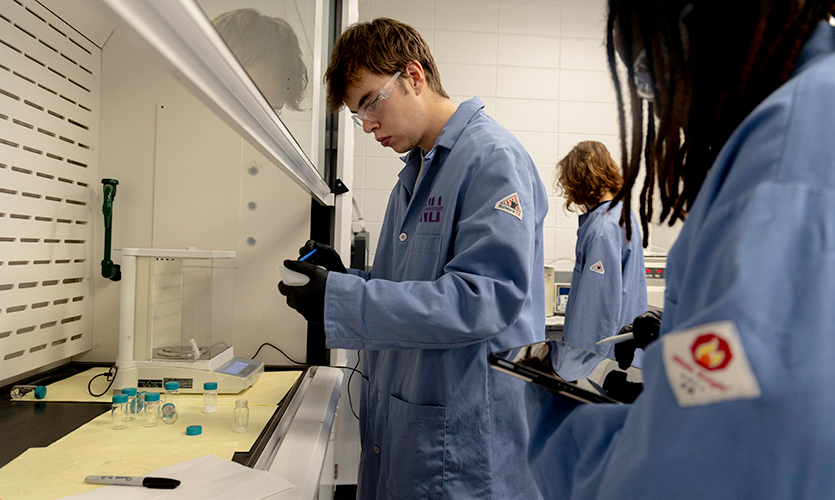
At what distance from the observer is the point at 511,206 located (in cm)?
87

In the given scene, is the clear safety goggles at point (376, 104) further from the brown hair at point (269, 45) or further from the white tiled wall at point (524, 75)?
the white tiled wall at point (524, 75)

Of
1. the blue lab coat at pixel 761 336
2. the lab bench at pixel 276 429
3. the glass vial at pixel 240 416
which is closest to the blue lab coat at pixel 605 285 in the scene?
the lab bench at pixel 276 429

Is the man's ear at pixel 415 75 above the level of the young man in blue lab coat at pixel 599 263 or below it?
above

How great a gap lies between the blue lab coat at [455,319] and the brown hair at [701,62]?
40 cm

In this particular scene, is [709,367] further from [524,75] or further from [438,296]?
[524,75]

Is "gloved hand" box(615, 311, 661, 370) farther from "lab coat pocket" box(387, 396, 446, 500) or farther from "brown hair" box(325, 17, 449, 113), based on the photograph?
"brown hair" box(325, 17, 449, 113)

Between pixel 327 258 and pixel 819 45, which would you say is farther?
pixel 327 258

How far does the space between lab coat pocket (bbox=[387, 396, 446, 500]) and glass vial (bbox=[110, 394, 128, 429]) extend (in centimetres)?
58

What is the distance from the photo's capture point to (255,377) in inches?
56.4

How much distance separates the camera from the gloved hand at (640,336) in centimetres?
62

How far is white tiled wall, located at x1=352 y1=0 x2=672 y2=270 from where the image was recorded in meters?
3.21

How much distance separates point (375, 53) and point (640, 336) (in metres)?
0.78

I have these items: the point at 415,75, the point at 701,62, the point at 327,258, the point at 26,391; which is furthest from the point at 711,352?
the point at 26,391

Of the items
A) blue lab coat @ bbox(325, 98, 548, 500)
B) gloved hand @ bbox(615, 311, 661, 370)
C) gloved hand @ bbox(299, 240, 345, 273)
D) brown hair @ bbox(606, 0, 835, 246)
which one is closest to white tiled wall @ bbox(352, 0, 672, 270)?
gloved hand @ bbox(299, 240, 345, 273)
